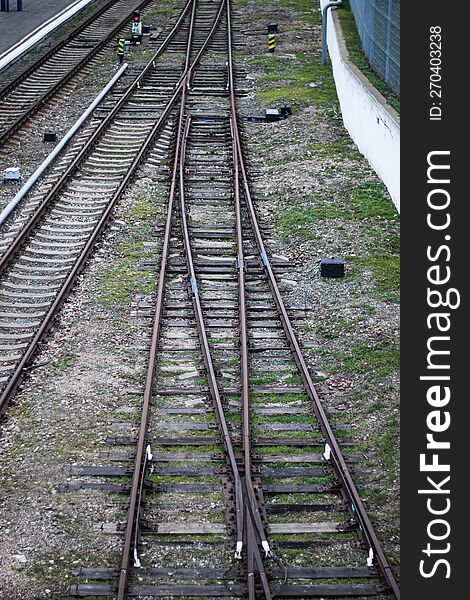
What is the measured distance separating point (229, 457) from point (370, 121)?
11.7 meters

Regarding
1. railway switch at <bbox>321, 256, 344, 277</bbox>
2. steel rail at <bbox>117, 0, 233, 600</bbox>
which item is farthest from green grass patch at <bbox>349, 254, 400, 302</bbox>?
steel rail at <bbox>117, 0, 233, 600</bbox>

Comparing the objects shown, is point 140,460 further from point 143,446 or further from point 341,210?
point 341,210

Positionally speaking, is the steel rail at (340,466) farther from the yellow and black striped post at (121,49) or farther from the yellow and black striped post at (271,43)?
the yellow and black striped post at (271,43)

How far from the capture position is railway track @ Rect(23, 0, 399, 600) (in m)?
9.52

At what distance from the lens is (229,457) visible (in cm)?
1127

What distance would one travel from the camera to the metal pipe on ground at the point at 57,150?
19.2 metres

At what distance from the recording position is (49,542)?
9961 mm

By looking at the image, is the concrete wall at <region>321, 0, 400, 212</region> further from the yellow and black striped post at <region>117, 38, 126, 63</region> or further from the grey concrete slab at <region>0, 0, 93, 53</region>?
the grey concrete slab at <region>0, 0, 93, 53</region>

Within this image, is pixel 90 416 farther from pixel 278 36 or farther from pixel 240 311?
pixel 278 36

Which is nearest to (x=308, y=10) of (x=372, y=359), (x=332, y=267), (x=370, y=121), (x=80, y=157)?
(x=370, y=121)

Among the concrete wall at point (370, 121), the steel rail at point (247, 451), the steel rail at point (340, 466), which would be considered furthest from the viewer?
the concrete wall at point (370, 121)

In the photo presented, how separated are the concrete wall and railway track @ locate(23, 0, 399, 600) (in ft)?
9.90

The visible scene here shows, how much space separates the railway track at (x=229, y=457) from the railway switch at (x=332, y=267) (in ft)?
2.61

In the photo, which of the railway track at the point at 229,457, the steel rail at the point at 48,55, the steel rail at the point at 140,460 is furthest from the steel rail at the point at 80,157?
the steel rail at the point at 48,55
